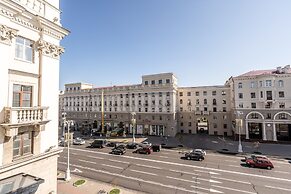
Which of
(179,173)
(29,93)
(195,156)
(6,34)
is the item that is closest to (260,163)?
(195,156)

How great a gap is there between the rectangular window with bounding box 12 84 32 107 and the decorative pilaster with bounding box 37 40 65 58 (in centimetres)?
305

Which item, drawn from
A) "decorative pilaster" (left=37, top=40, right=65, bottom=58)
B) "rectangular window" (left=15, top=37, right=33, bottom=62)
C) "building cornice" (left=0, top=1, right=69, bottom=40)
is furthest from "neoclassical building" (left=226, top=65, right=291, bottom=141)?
"rectangular window" (left=15, top=37, right=33, bottom=62)

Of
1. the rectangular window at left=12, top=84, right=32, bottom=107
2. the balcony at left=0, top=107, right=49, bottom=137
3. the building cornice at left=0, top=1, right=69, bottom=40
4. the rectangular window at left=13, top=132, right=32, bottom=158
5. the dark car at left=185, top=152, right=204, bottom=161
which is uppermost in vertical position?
the building cornice at left=0, top=1, right=69, bottom=40

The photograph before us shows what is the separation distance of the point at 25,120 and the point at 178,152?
3454 centimetres

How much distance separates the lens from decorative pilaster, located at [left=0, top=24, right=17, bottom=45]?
412 inches

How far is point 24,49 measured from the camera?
12.2 meters

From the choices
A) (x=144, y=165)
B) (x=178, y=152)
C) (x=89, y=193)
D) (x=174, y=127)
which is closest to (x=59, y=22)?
(x=89, y=193)

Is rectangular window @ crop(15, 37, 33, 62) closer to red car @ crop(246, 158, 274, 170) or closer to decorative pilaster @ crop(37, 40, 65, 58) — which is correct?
decorative pilaster @ crop(37, 40, 65, 58)

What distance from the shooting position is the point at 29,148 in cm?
1252

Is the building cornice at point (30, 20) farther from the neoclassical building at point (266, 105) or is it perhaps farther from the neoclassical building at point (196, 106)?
the neoclassical building at point (266, 105)

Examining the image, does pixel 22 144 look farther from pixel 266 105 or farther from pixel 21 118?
pixel 266 105

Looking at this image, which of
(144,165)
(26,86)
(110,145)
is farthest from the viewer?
(110,145)

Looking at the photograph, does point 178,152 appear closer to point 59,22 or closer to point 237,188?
point 237,188

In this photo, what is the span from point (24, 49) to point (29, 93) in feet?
10.2
